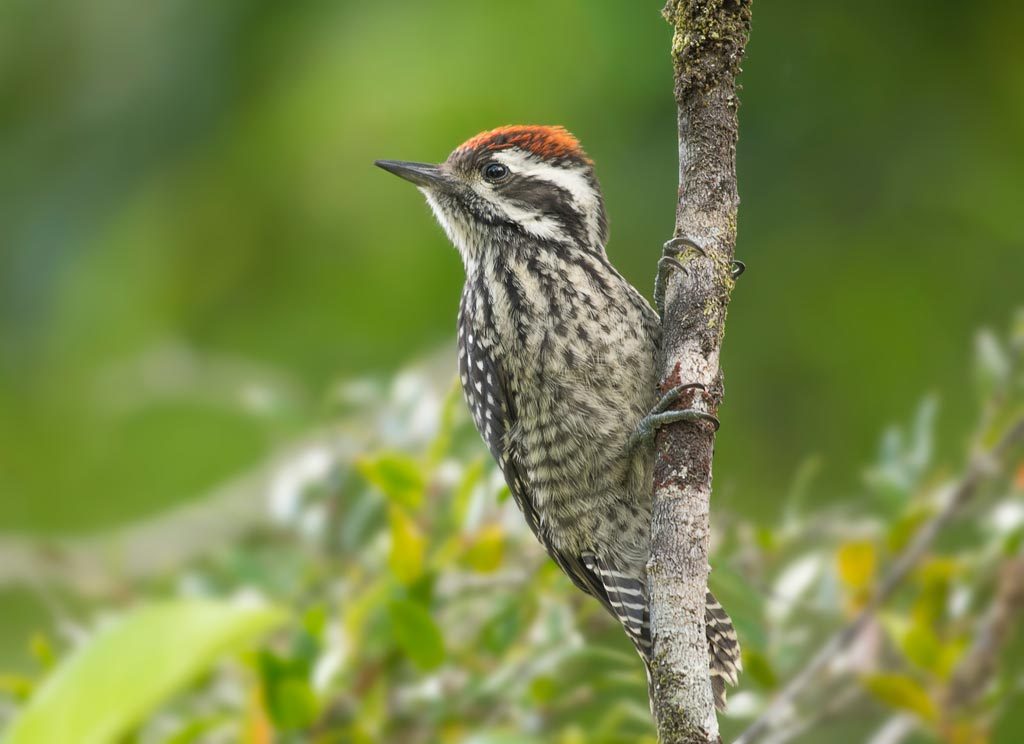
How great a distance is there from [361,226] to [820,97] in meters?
1.81

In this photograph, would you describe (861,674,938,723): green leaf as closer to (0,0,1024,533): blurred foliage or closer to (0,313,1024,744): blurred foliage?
(0,313,1024,744): blurred foliage

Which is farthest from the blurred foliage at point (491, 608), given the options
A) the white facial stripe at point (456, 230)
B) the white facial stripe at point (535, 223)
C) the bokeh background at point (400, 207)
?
the bokeh background at point (400, 207)

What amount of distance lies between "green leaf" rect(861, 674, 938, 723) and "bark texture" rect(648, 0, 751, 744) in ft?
2.79

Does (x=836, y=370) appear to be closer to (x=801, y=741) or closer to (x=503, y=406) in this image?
(x=801, y=741)

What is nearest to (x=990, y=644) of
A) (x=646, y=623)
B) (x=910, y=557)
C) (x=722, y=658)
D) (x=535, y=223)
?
(x=910, y=557)

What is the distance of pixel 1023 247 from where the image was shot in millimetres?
4906

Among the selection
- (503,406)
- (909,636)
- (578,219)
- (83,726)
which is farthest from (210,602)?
(909,636)

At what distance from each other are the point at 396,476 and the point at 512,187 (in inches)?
33.7

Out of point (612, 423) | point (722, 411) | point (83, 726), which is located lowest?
point (83, 726)

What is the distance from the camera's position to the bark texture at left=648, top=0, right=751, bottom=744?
2164mm

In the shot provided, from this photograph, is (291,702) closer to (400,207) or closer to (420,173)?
(420,173)

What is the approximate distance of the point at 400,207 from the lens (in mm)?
4961

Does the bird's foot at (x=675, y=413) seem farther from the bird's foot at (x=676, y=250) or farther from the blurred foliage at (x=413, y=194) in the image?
the blurred foliage at (x=413, y=194)

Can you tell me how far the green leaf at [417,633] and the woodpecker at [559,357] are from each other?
1.38 ft
